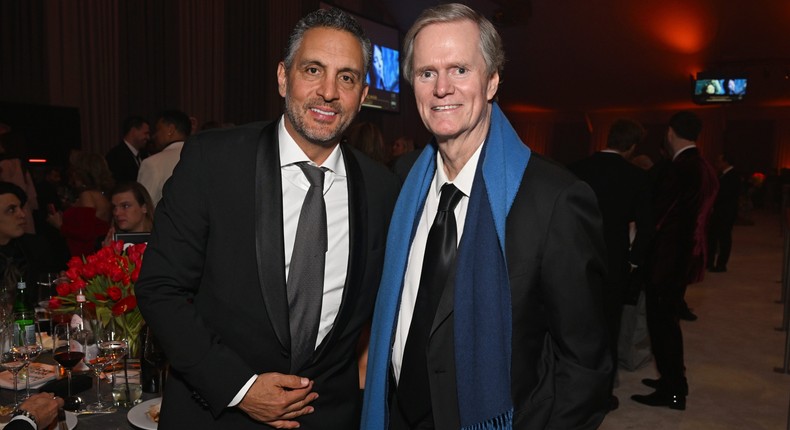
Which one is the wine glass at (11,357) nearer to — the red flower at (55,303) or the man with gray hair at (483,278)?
the red flower at (55,303)

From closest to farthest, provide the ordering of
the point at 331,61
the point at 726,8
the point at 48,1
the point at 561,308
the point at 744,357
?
the point at 561,308, the point at 331,61, the point at 744,357, the point at 48,1, the point at 726,8

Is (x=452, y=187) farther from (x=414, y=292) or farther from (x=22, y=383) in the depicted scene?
(x=22, y=383)

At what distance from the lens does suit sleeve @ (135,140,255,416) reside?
1526 millimetres

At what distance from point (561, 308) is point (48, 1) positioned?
7.49 metres

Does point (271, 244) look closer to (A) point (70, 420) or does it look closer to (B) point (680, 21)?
(A) point (70, 420)

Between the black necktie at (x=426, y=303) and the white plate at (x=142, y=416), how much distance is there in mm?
714

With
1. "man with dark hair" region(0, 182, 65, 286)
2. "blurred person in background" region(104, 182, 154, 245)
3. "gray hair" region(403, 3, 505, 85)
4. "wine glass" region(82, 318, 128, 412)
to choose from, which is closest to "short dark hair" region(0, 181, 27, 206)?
"man with dark hair" region(0, 182, 65, 286)

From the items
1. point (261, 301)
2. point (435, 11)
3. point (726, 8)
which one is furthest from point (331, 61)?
point (726, 8)

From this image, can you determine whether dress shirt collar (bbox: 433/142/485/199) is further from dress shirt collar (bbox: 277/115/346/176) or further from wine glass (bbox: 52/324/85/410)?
wine glass (bbox: 52/324/85/410)

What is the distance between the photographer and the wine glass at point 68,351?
6.26ft

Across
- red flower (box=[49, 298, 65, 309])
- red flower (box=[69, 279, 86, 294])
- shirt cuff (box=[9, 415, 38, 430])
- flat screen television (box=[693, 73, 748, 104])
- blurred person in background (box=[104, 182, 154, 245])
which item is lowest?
shirt cuff (box=[9, 415, 38, 430])

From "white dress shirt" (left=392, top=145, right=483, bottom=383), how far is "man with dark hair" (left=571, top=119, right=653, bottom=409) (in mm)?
2520

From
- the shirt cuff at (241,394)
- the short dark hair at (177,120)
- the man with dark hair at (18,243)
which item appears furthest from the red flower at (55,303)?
the short dark hair at (177,120)

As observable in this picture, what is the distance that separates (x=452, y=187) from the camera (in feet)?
5.65
